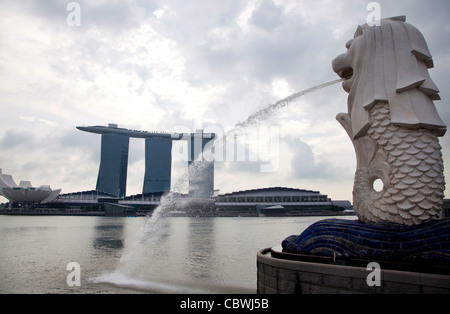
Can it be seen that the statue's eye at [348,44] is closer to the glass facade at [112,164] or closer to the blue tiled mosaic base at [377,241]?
the blue tiled mosaic base at [377,241]

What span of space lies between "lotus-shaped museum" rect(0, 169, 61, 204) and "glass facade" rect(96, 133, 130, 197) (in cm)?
3944

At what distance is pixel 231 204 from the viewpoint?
9844cm

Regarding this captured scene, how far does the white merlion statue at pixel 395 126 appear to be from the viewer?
8.80m

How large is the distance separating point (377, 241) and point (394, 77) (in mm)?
4548

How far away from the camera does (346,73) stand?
452 inches

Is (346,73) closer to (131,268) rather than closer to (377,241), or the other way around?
(377,241)

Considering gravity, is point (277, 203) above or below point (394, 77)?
below

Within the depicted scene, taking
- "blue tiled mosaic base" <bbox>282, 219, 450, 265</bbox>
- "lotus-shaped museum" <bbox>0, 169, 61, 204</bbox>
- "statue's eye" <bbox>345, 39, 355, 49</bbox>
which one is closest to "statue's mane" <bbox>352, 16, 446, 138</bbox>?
"statue's eye" <bbox>345, 39, 355, 49</bbox>
